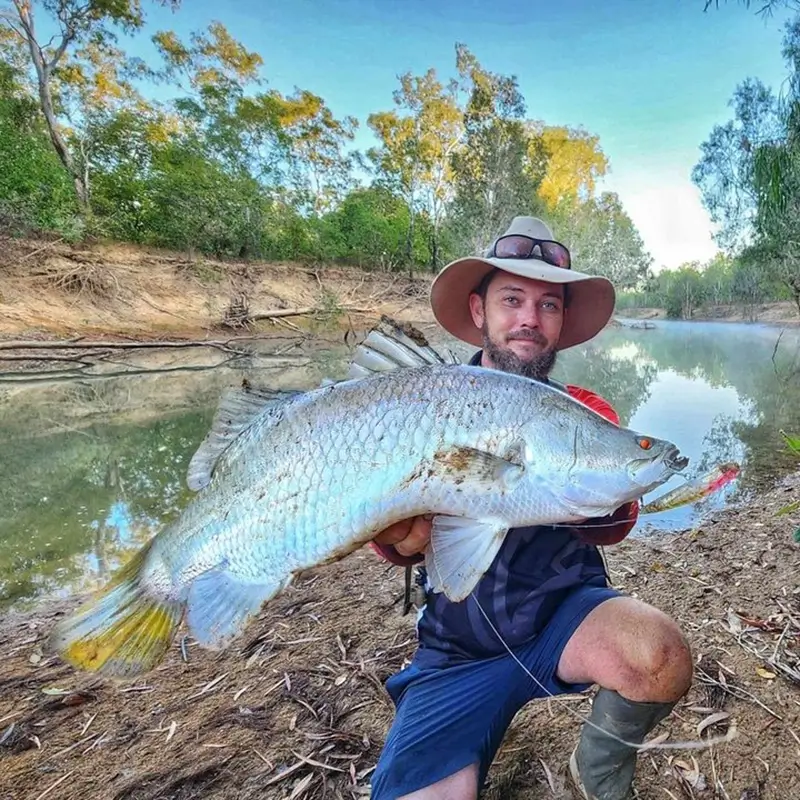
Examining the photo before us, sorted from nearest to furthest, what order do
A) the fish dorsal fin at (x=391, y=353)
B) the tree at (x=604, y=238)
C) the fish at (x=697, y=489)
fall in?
the fish dorsal fin at (x=391, y=353)
the fish at (x=697, y=489)
the tree at (x=604, y=238)

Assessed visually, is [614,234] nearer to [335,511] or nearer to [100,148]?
[100,148]

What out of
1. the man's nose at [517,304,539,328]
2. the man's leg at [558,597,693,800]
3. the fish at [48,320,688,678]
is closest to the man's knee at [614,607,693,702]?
the man's leg at [558,597,693,800]

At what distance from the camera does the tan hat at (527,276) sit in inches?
76.4

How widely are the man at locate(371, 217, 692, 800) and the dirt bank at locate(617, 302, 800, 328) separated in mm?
38965

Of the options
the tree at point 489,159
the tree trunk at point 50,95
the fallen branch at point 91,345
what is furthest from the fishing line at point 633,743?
the tree at point 489,159

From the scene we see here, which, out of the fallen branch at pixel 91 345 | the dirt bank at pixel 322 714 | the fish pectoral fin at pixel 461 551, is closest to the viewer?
the fish pectoral fin at pixel 461 551

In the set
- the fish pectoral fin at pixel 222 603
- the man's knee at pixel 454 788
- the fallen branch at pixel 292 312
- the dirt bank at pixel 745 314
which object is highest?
the dirt bank at pixel 745 314

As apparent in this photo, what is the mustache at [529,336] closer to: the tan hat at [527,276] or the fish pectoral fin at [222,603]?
the tan hat at [527,276]

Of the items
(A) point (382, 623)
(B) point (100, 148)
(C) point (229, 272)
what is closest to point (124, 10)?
(B) point (100, 148)

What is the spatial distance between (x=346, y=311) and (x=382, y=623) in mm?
18855

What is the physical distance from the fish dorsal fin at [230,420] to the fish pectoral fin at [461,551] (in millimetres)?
648

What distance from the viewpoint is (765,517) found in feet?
13.5

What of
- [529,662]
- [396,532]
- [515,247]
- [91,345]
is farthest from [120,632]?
[91,345]

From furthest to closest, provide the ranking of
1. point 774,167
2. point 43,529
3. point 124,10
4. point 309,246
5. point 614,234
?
point 614,234
point 309,246
point 124,10
point 774,167
point 43,529
